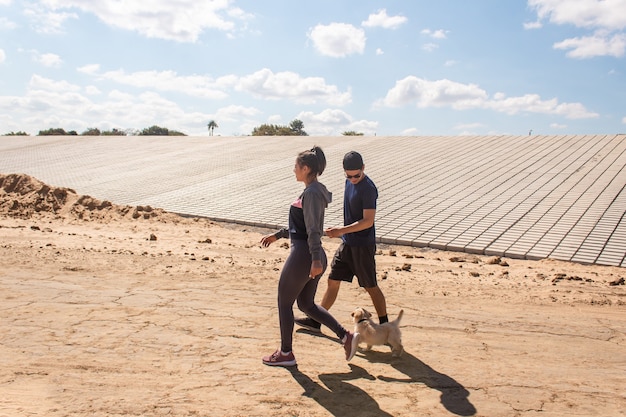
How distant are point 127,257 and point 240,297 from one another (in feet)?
8.05

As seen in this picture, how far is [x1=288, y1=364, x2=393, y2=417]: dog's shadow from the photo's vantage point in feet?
10.2

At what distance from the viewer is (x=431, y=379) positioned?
359 cm

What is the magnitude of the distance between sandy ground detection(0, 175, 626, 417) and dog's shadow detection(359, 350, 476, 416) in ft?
0.05

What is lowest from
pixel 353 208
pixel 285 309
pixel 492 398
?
pixel 492 398

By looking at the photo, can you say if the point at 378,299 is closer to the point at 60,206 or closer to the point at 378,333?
the point at 378,333

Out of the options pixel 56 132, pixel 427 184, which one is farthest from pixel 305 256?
pixel 56 132

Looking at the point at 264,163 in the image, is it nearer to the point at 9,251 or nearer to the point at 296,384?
the point at 9,251

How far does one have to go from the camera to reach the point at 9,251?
23.9 feet

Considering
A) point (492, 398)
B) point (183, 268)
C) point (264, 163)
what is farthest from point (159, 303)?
point (264, 163)

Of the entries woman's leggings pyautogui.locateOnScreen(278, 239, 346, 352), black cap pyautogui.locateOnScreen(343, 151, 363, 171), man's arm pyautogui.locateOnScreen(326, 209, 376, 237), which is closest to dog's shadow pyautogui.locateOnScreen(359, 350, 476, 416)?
woman's leggings pyautogui.locateOnScreen(278, 239, 346, 352)

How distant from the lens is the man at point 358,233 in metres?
3.95

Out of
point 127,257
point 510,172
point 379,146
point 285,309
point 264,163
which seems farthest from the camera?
point 379,146

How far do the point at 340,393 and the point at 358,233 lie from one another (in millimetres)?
1271

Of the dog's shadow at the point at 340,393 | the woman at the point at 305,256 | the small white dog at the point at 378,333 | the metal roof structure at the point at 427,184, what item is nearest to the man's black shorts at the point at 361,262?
the small white dog at the point at 378,333
